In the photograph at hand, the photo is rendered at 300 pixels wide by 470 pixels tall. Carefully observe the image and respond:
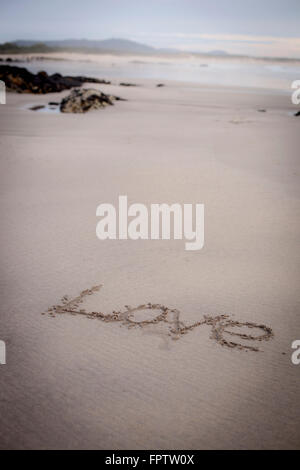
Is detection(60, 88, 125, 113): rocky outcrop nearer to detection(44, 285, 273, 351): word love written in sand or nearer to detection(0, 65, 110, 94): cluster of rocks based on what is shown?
detection(0, 65, 110, 94): cluster of rocks

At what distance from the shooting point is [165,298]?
2.43 m

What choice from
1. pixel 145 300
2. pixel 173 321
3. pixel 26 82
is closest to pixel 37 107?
pixel 26 82

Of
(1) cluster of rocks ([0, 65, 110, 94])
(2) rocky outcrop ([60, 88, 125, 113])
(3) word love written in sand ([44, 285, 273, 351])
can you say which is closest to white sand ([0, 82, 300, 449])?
(3) word love written in sand ([44, 285, 273, 351])

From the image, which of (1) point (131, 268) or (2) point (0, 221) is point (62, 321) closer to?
(1) point (131, 268)

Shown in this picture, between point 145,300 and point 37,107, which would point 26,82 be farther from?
point 145,300

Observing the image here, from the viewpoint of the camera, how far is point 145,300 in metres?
2.41

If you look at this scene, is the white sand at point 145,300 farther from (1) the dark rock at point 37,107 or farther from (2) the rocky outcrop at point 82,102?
(1) the dark rock at point 37,107

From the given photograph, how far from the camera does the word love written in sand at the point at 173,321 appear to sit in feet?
6.89

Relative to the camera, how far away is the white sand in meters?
1.61

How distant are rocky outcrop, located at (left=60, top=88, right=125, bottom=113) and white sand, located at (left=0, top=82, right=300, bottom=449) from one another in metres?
4.16

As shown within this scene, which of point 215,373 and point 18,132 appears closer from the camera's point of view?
point 215,373
